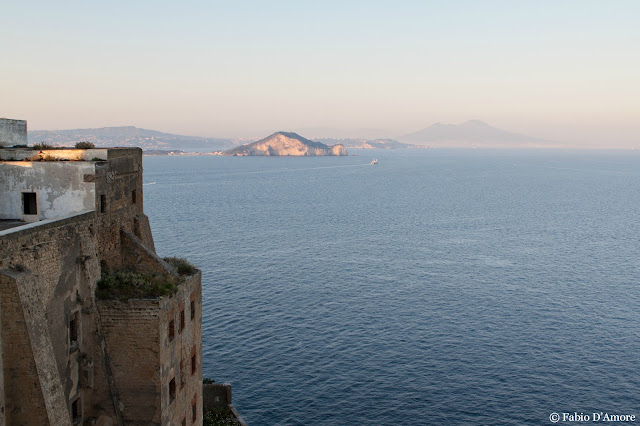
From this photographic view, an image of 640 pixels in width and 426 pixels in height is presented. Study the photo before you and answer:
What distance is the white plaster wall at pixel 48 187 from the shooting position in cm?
3016

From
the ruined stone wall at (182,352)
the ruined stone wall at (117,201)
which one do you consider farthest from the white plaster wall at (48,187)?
the ruined stone wall at (182,352)

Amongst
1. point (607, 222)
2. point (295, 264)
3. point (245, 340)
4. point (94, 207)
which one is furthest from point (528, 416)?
point (607, 222)

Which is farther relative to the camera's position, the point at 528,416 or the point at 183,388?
the point at 528,416

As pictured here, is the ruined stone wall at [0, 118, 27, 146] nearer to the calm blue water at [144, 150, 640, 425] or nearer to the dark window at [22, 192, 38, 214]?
the dark window at [22, 192, 38, 214]

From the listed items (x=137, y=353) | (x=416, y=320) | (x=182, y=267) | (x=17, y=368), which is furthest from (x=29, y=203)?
(x=416, y=320)

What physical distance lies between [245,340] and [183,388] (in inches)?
1354

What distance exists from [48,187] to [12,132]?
9.53 metres

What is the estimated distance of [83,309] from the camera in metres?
28.5

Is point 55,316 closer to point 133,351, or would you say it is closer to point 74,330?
point 74,330

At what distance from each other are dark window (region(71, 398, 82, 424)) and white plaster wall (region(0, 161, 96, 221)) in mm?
9209

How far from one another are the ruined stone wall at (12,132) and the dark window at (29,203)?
24.8 ft

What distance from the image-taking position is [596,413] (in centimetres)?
5341

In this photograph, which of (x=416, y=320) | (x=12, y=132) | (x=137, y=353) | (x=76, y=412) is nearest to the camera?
(x=76, y=412)

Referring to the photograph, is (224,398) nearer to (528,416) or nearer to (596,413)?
(528,416)
